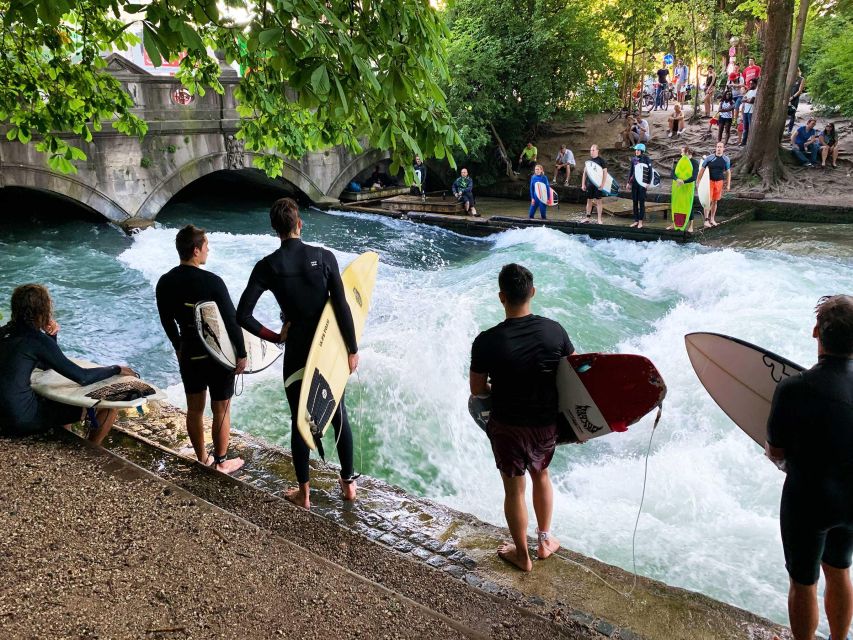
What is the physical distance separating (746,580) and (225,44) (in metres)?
5.88

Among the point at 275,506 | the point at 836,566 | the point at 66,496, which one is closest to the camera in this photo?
the point at 836,566

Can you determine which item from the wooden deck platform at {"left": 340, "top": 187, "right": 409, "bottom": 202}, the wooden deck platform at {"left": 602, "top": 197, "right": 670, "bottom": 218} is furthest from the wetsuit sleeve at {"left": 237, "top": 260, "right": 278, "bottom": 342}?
the wooden deck platform at {"left": 340, "top": 187, "right": 409, "bottom": 202}

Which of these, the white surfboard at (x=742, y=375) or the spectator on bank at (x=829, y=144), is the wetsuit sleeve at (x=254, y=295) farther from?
the spectator on bank at (x=829, y=144)

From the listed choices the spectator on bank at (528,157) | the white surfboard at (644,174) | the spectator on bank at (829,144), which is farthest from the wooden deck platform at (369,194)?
the spectator on bank at (829,144)

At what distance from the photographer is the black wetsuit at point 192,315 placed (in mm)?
3928

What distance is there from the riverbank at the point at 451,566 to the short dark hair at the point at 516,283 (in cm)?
143

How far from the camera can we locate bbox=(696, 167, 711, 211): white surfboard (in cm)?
1444

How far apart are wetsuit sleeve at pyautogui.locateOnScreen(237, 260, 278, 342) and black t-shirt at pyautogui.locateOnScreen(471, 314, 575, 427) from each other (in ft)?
4.05

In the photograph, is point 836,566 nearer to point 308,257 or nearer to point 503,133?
point 308,257

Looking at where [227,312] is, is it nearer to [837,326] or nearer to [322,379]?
[322,379]

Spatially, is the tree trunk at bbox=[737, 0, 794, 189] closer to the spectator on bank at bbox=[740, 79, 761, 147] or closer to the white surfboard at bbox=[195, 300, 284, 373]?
the spectator on bank at bbox=[740, 79, 761, 147]

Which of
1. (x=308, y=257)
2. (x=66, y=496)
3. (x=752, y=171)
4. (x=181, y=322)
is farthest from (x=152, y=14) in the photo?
(x=752, y=171)

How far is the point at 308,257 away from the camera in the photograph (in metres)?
3.66

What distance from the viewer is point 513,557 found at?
143 inches
